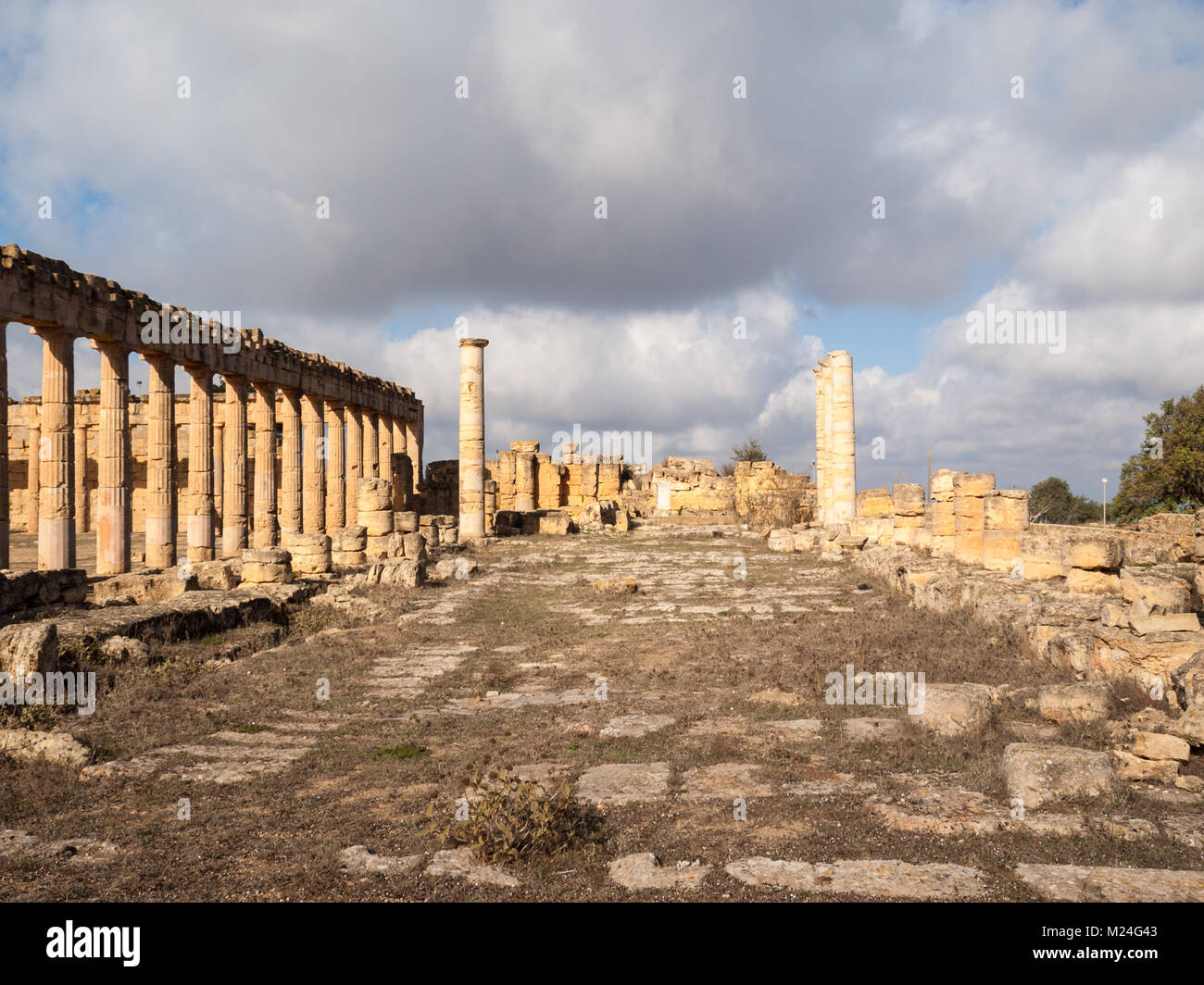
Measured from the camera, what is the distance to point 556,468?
39.5m

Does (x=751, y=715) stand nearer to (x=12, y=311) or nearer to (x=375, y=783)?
(x=375, y=783)

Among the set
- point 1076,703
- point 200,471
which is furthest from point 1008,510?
point 200,471

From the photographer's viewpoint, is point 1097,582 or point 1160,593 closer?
point 1160,593

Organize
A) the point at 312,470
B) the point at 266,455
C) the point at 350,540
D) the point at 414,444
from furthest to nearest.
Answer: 1. the point at 414,444
2. the point at 312,470
3. the point at 266,455
4. the point at 350,540

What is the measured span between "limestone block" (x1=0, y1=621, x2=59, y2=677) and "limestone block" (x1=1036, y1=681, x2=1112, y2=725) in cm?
821

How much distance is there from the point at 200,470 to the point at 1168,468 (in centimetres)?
3616

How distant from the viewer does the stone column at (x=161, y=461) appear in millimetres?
20203

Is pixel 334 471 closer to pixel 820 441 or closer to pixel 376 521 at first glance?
pixel 376 521

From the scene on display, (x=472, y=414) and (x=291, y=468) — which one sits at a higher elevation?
(x=472, y=414)

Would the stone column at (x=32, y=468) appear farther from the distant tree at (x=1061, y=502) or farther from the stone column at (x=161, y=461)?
the distant tree at (x=1061, y=502)

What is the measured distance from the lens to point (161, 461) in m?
20.7
